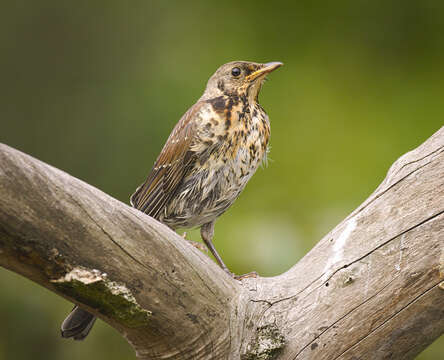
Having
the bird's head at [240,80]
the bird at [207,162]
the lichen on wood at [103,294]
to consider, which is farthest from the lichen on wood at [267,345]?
the bird's head at [240,80]

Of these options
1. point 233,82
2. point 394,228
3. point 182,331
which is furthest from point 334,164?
point 182,331

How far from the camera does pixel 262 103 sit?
14.9ft

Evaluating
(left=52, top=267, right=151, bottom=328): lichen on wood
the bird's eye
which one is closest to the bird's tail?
(left=52, top=267, right=151, bottom=328): lichen on wood

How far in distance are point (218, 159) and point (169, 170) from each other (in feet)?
0.87

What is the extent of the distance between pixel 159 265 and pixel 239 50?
2.97m

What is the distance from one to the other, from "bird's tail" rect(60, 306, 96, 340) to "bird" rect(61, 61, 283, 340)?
0.66 metres

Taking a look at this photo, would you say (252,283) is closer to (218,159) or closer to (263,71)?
(218,159)

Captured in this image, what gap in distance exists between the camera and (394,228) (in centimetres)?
227

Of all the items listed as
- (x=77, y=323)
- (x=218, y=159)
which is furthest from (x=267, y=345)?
(x=218, y=159)

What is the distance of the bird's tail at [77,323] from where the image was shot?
260 cm

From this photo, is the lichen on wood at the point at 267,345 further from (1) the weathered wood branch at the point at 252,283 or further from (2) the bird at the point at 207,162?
(2) the bird at the point at 207,162

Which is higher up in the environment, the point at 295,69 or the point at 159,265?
the point at 295,69

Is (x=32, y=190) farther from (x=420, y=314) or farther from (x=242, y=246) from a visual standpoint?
(x=242, y=246)

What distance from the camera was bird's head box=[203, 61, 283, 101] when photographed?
10.8ft
